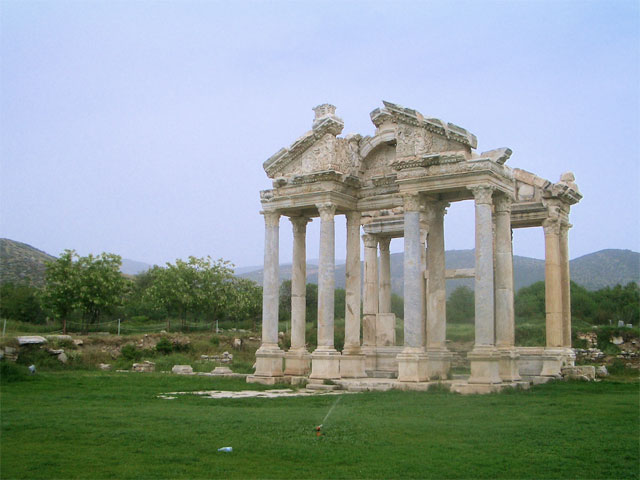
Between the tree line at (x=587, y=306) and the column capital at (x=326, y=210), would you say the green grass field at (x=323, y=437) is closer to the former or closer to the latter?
the column capital at (x=326, y=210)

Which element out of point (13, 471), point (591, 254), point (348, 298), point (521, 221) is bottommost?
point (13, 471)

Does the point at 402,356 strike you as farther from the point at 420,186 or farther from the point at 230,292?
the point at 230,292

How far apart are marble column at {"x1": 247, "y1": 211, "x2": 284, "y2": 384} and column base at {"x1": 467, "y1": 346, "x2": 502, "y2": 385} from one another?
7.94 m

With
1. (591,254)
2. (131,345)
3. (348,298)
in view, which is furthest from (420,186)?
(591,254)

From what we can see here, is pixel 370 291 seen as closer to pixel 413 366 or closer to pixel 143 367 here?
pixel 413 366

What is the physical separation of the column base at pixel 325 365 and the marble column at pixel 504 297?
5.79 metres

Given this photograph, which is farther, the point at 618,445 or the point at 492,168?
the point at 492,168

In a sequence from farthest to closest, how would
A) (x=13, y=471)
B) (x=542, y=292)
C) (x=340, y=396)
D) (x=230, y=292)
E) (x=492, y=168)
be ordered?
(x=542, y=292) → (x=230, y=292) → (x=492, y=168) → (x=340, y=396) → (x=13, y=471)

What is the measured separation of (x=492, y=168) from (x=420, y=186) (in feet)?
8.11

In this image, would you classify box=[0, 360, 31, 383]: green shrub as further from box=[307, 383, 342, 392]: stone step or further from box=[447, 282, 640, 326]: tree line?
box=[447, 282, 640, 326]: tree line

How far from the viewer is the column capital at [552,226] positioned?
27406 millimetres

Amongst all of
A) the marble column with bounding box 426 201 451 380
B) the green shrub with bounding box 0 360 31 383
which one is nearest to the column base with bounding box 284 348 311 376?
the marble column with bounding box 426 201 451 380

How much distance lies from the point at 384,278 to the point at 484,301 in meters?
11.6

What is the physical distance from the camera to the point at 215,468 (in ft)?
32.3
